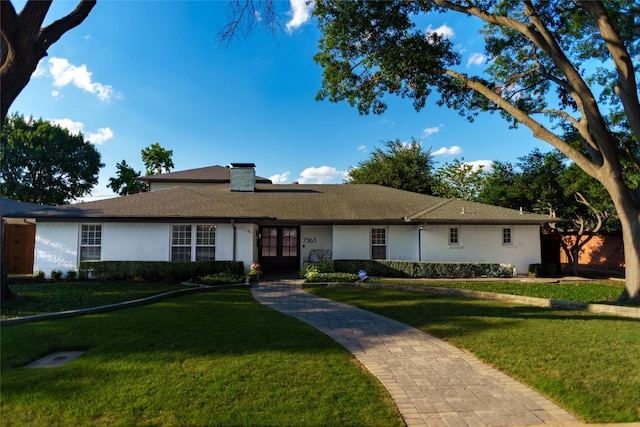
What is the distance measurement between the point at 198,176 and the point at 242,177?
6771mm

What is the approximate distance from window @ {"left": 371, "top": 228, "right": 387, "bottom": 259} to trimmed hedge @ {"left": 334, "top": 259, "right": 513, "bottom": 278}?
1.01 metres

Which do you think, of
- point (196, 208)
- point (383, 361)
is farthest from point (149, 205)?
point (383, 361)

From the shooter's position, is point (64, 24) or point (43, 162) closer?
point (64, 24)

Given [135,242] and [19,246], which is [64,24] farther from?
[19,246]

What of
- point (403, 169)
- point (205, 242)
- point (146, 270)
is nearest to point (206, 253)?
point (205, 242)

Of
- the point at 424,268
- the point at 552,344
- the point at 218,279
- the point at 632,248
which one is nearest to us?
the point at 552,344

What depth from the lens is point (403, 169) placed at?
3403 cm

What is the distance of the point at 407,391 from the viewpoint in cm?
414

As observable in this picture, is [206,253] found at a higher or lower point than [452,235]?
lower

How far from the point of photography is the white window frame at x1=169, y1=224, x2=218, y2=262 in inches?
621

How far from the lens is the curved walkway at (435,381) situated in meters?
3.56

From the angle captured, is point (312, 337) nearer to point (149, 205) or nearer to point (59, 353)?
point (59, 353)

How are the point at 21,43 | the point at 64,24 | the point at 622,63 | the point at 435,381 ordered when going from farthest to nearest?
1. the point at 622,63
2. the point at 64,24
3. the point at 21,43
4. the point at 435,381

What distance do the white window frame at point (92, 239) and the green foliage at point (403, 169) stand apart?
80.4 feet
